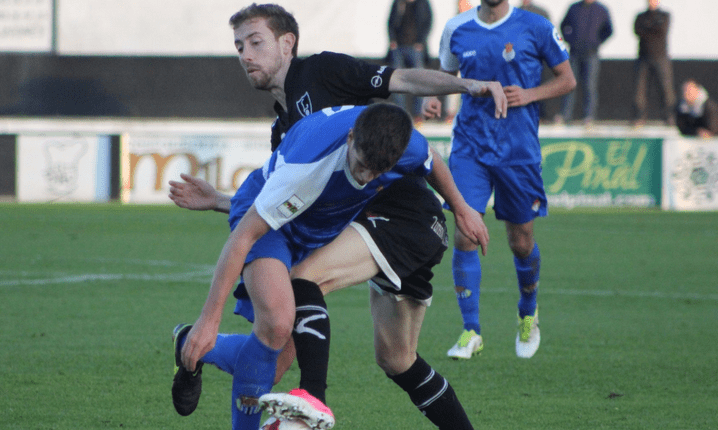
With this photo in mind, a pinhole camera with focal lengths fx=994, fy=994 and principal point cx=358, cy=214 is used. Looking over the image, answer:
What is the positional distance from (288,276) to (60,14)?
18.1 m

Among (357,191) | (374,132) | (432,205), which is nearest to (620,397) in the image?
(432,205)

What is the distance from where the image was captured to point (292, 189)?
326cm

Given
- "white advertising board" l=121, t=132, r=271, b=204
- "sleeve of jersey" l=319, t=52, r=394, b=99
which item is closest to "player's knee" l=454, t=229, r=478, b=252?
"sleeve of jersey" l=319, t=52, r=394, b=99

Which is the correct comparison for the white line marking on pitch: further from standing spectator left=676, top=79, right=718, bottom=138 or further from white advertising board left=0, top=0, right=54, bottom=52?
white advertising board left=0, top=0, right=54, bottom=52

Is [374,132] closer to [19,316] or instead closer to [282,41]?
[282,41]

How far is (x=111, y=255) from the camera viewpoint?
997 cm

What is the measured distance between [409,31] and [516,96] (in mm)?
10187

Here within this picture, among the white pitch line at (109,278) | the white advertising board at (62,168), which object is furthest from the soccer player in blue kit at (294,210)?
the white advertising board at (62,168)

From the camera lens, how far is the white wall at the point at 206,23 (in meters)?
19.3

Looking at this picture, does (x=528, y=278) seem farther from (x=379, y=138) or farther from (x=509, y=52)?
(x=379, y=138)

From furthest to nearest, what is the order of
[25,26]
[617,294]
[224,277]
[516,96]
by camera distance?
[25,26] < [617,294] < [516,96] < [224,277]

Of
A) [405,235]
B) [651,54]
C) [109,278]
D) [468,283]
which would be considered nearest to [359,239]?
[405,235]

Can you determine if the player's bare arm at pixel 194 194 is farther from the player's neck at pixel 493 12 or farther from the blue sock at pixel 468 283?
the player's neck at pixel 493 12

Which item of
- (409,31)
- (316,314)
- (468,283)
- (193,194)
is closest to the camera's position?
(316,314)
